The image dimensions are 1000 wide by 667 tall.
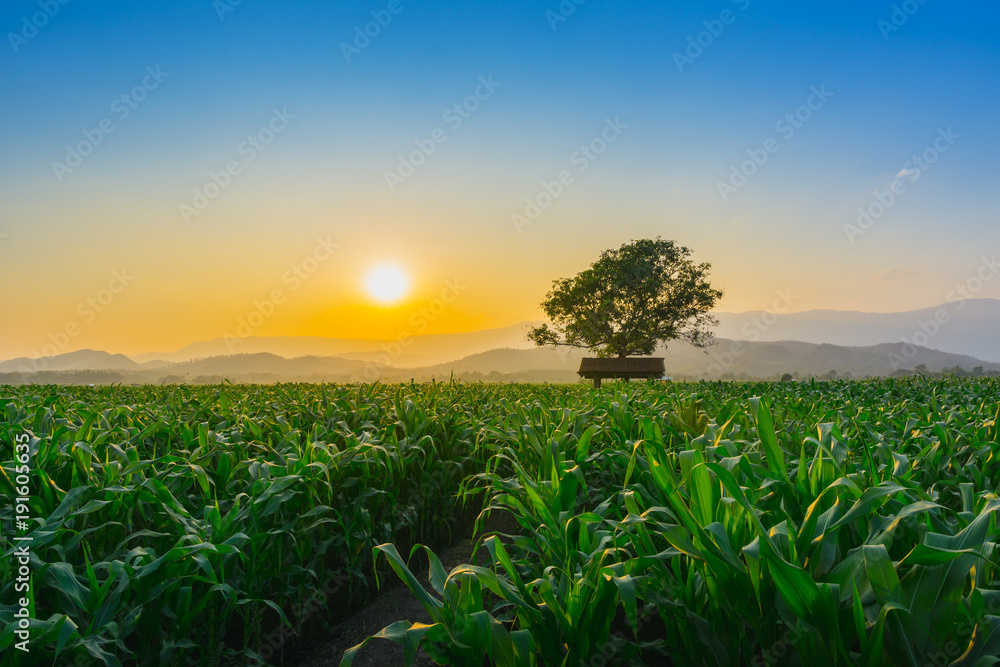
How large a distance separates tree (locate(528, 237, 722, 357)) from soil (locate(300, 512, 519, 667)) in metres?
27.4

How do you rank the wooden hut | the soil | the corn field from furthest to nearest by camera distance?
1. the wooden hut
2. the soil
3. the corn field

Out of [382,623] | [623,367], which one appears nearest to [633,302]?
[623,367]

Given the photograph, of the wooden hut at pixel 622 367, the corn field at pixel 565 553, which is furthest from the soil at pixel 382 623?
the wooden hut at pixel 622 367

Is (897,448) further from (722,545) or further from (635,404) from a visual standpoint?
(635,404)

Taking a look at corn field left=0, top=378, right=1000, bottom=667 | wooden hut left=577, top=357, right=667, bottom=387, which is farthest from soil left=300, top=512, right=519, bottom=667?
wooden hut left=577, top=357, right=667, bottom=387

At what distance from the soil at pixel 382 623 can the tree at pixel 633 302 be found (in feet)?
89.9

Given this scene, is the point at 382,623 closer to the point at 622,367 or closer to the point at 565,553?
the point at 565,553

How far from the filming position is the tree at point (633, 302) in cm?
3023

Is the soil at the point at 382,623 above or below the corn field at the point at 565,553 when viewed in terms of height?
below

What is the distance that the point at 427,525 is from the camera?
380cm

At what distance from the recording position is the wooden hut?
2695 cm

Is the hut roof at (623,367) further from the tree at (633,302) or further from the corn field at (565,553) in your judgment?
the corn field at (565,553)

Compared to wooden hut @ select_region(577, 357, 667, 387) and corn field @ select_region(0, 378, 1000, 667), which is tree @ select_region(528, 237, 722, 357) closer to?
wooden hut @ select_region(577, 357, 667, 387)

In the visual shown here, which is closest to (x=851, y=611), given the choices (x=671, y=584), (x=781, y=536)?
(x=781, y=536)
